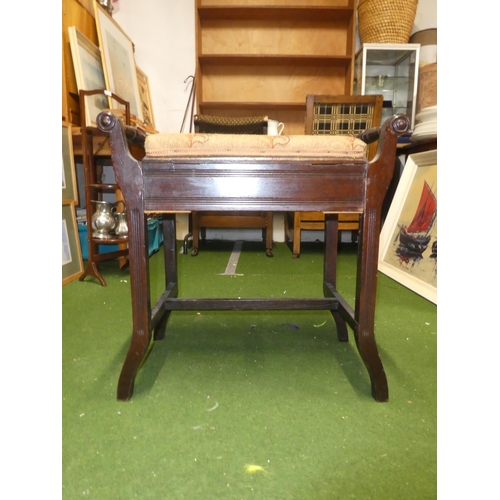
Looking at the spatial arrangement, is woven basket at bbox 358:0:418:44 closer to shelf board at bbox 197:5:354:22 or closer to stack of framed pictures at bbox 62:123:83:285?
shelf board at bbox 197:5:354:22

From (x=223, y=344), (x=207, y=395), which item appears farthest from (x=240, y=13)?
(x=207, y=395)

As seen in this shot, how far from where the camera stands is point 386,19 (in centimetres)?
253

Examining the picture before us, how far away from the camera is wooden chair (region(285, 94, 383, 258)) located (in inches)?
91.4

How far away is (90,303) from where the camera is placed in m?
1.44

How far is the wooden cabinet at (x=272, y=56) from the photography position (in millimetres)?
2723

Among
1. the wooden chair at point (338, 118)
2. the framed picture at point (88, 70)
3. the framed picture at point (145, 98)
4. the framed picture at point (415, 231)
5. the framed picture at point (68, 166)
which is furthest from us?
the framed picture at point (145, 98)

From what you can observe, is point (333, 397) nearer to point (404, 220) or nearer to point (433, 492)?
point (433, 492)

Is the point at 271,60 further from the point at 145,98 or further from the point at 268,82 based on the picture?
the point at 145,98

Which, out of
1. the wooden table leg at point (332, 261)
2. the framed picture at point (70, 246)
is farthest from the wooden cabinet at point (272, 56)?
the wooden table leg at point (332, 261)

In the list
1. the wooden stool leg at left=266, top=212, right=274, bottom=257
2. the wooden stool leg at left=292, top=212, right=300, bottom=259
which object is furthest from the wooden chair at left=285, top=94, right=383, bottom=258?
the wooden stool leg at left=266, top=212, right=274, bottom=257

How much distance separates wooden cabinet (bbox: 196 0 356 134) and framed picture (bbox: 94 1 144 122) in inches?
19.7

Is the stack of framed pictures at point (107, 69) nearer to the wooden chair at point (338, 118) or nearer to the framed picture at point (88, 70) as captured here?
the framed picture at point (88, 70)

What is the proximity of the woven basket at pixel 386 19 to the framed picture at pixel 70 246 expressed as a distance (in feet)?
8.20

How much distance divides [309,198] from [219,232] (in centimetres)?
243
